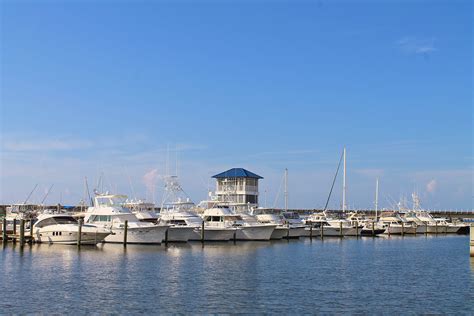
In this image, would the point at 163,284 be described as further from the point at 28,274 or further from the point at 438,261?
the point at 438,261

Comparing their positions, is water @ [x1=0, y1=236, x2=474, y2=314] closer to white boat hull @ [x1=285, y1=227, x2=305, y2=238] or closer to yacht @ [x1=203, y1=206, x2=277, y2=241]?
yacht @ [x1=203, y1=206, x2=277, y2=241]

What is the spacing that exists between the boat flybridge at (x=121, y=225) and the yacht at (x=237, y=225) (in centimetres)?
1100

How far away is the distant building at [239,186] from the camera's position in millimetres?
122438

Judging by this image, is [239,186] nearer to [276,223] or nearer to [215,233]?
[276,223]

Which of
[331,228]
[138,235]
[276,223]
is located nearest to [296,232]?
[276,223]

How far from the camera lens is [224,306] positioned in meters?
33.0

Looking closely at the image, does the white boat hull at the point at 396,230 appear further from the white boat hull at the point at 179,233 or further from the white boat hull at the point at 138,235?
the white boat hull at the point at 138,235

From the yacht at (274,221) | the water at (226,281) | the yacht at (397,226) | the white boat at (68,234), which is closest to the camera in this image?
the water at (226,281)

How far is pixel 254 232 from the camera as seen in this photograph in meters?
81.4

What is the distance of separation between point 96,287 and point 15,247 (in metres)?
30.1

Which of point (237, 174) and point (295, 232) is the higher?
point (237, 174)

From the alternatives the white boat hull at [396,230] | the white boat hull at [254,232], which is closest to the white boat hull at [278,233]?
the white boat hull at [254,232]

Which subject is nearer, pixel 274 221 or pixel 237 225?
pixel 237 225

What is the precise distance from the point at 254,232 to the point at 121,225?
19.9m
